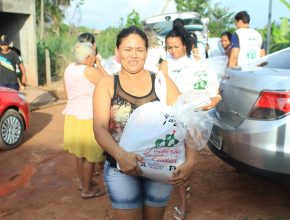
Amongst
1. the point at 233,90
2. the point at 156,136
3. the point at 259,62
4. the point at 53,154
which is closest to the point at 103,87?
the point at 156,136

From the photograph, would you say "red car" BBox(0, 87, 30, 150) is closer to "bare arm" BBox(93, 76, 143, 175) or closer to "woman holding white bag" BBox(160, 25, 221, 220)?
"woman holding white bag" BBox(160, 25, 221, 220)

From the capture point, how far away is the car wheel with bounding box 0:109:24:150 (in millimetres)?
6271

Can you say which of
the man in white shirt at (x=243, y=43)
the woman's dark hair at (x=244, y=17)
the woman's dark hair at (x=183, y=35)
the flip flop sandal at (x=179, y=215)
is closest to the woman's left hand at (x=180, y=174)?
the flip flop sandal at (x=179, y=215)

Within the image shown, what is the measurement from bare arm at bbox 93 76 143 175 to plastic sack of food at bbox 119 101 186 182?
0.15 feet

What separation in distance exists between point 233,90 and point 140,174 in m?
2.02

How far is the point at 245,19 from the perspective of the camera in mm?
6344

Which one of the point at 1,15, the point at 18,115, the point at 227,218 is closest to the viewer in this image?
the point at 227,218

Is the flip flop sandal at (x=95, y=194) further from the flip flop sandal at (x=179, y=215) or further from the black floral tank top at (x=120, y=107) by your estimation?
the black floral tank top at (x=120, y=107)

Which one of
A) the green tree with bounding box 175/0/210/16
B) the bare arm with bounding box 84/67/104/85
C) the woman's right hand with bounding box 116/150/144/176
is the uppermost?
the green tree with bounding box 175/0/210/16

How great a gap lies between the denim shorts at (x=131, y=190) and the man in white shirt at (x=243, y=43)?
13.7ft

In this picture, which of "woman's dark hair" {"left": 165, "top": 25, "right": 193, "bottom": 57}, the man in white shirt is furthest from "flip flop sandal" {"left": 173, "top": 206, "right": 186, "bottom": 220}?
the man in white shirt

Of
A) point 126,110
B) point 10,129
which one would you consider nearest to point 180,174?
point 126,110

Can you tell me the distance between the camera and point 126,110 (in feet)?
7.61

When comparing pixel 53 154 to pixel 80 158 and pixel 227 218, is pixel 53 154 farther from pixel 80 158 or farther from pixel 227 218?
pixel 227 218
